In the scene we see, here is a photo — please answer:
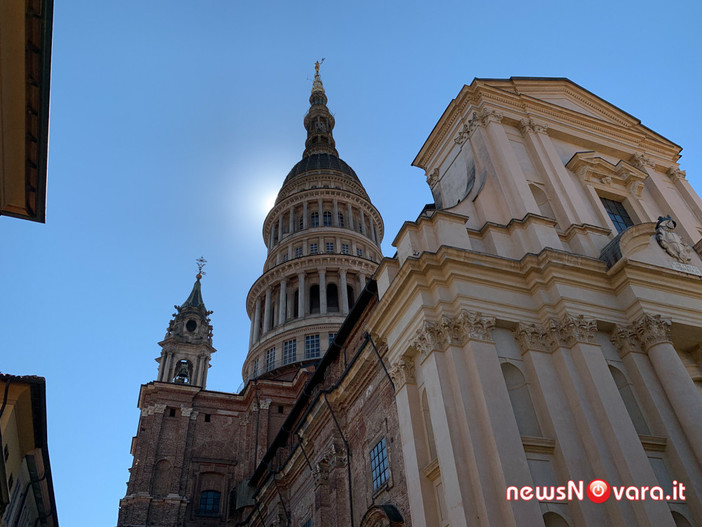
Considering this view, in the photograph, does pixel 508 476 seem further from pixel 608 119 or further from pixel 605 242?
pixel 608 119

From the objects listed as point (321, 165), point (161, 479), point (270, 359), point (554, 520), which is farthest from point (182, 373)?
point (554, 520)

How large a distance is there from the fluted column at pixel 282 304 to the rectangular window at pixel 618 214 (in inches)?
1128

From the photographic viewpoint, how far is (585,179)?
20.5 meters

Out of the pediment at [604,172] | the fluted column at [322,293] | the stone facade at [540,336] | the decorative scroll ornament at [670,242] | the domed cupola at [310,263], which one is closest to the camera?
the stone facade at [540,336]

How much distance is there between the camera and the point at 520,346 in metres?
14.8

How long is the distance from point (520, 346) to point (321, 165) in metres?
46.1

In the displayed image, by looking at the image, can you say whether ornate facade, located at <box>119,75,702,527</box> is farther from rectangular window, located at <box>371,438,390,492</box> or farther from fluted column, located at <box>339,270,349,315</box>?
fluted column, located at <box>339,270,349,315</box>

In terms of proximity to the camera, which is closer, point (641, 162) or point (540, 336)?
point (540, 336)

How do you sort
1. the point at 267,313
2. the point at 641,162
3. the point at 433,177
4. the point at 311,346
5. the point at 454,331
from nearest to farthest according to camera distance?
the point at 454,331
the point at 641,162
the point at 433,177
the point at 311,346
the point at 267,313

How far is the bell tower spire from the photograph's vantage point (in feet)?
218

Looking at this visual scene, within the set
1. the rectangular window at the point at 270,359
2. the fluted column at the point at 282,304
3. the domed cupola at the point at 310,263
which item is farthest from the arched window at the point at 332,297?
the rectangular window at the point at 270,359

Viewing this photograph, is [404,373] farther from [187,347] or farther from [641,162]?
[187,347]

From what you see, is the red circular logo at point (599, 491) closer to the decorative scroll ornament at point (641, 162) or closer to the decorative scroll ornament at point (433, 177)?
the decorative scroll ornament at point (433, 177)

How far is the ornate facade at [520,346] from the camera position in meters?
12.5
